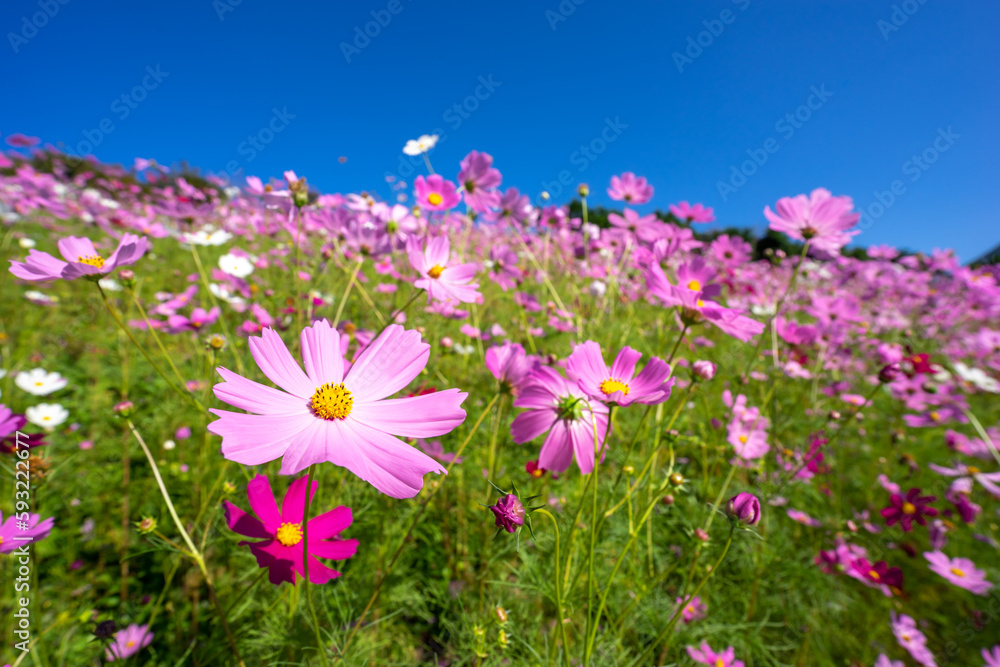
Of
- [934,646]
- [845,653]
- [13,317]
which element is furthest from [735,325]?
[13,317]

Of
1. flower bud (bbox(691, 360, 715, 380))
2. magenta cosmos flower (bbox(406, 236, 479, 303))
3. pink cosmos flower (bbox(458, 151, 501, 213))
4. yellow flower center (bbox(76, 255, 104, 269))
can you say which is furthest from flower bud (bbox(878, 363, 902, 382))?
yellow flower center (bbox(76, 255, 104, 269))

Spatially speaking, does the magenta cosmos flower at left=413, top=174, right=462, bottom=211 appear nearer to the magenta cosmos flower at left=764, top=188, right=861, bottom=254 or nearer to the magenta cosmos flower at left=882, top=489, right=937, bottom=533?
the magenta cosmos flower at left=764, top=188, right=861, bottom=254

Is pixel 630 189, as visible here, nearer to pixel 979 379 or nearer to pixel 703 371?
pixel 703 371

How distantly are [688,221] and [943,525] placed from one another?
1.36 m

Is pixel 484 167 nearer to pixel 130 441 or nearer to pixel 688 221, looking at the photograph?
pixel 688 221

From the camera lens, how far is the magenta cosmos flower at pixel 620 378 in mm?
539

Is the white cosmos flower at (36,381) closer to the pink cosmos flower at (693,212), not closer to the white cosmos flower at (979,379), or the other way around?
the pink cosmos flower at (693,212)

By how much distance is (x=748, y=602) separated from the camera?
1068mm

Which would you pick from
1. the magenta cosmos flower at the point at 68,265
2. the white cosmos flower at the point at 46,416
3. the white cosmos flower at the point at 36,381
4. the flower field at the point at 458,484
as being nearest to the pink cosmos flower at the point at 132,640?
the flower field at the point at 458,484

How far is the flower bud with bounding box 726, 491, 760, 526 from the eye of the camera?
491mm

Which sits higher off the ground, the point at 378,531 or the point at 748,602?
the point at 748,602

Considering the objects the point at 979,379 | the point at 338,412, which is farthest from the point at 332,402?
the point at 979,379

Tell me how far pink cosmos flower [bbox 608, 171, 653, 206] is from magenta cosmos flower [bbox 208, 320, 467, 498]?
142cm

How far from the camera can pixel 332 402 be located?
46cm
